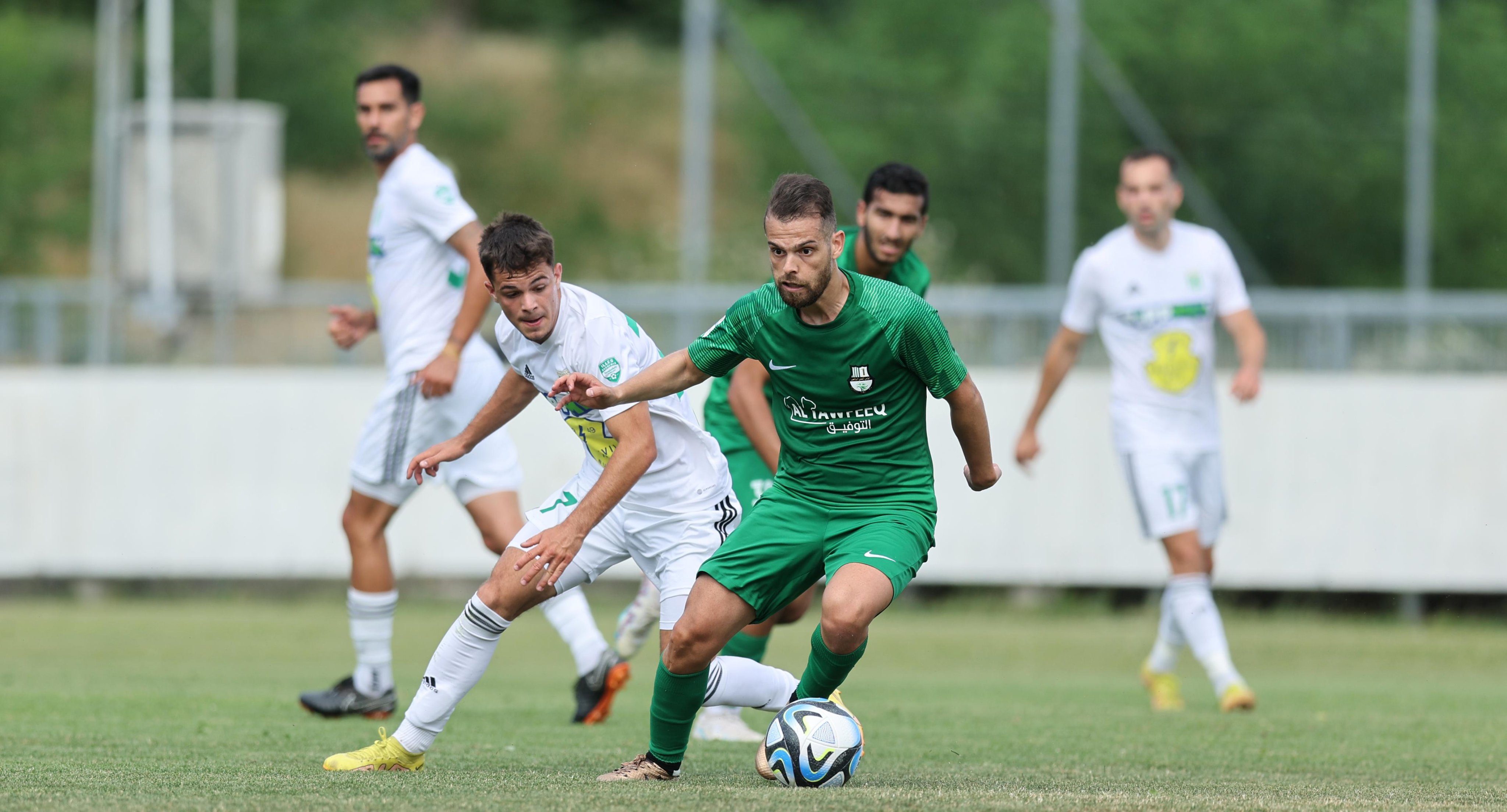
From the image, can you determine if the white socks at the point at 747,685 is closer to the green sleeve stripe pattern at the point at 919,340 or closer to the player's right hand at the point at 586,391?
the player's right hand at the point at 586,391

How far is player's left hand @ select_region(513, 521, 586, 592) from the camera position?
5.40m

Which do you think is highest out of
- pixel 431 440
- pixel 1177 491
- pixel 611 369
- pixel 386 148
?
pixel 386 148

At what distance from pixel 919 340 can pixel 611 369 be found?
101 cm

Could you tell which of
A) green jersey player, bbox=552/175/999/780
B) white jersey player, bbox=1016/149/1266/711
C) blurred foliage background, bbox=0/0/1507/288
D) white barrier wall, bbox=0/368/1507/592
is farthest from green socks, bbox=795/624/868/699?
blurred foliage background, bbox=0/0/1507/288

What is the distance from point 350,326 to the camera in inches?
312

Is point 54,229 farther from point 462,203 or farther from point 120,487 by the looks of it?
point 462,203

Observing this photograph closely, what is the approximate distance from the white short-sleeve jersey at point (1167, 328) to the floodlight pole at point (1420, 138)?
33.1 feet

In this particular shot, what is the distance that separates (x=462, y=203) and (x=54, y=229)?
21992 mm

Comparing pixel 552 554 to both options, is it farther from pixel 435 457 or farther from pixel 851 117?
pixel 851 117

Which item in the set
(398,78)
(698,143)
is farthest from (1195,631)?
(698,143)

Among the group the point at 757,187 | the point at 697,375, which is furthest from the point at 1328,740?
the point at 757,187

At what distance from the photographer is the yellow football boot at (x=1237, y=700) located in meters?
8.05

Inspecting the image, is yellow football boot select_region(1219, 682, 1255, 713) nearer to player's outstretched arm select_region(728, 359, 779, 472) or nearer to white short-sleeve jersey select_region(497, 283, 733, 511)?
player's outstretched arm select_region(728, 359, 779, 472)

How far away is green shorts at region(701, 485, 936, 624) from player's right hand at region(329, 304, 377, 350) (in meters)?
2.89
